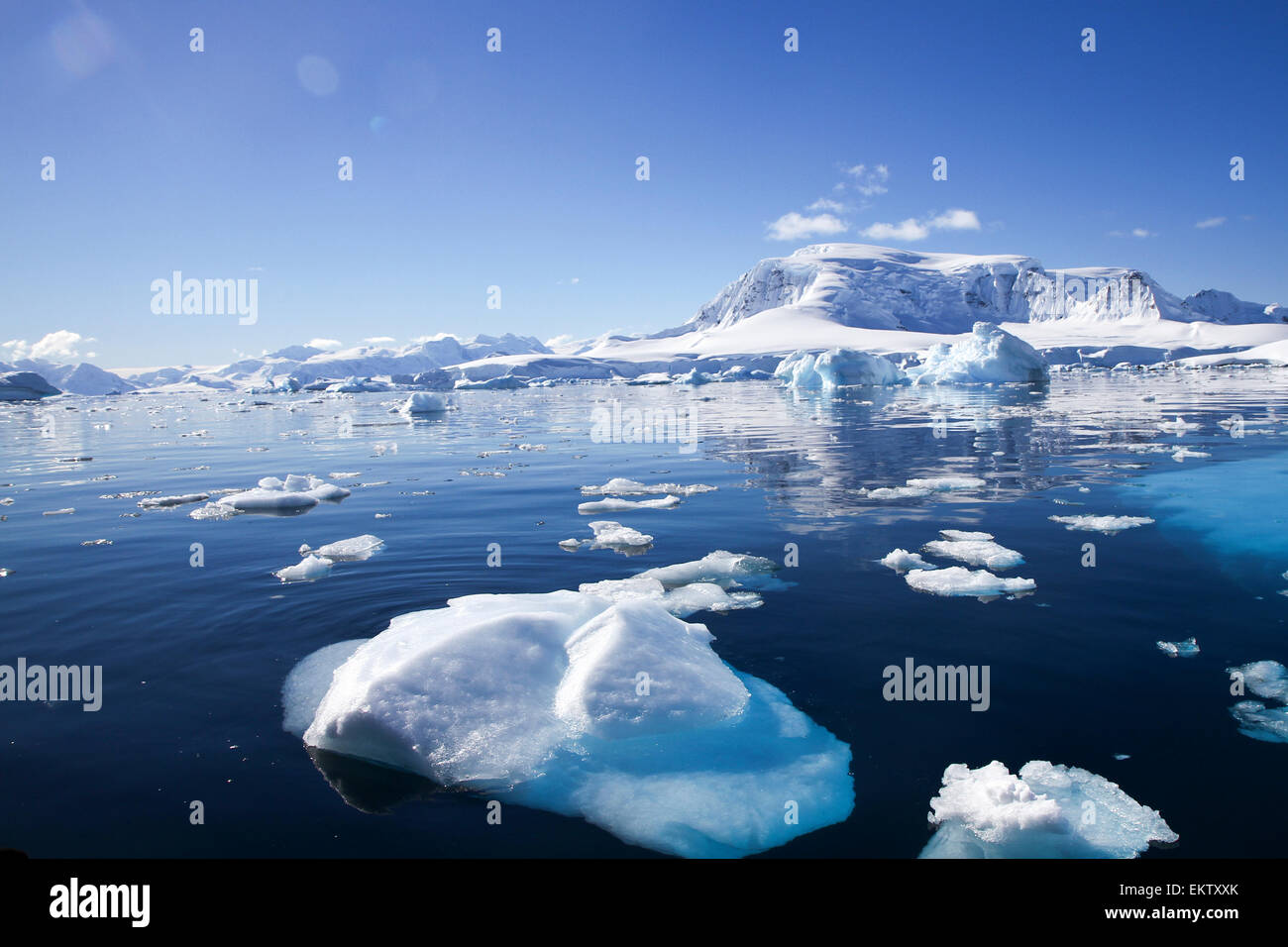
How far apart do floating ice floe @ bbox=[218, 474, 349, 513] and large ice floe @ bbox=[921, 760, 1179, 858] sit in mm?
10336

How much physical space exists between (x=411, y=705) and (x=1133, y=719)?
4.15 meters

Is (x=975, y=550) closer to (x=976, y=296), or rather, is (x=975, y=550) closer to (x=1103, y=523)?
(x=1103, y=523)

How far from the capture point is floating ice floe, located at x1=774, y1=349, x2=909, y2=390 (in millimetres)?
52719

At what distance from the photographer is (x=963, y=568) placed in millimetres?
6801

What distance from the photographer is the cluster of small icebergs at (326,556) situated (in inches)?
283

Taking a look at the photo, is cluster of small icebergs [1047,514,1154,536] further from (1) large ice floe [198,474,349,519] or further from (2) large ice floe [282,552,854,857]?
(1) large ice floe [198,474,349,519]

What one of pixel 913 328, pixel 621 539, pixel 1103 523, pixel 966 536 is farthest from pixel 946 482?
pixel 913 328

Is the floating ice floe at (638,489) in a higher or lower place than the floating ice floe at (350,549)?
higher

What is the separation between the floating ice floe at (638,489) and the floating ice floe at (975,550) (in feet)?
14.7

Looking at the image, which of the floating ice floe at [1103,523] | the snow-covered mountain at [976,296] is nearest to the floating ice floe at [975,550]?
the floating ice floe at [1103,523]

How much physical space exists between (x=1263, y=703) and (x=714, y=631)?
11.2 ft
